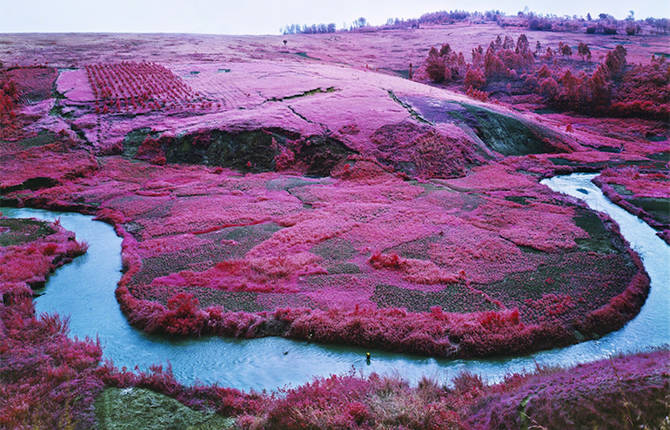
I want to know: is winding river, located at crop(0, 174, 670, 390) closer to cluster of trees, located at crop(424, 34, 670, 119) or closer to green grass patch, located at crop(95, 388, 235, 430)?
green grass patch, located at crop(95, 388, 235, 430)

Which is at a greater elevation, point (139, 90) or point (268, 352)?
point (139, 90)

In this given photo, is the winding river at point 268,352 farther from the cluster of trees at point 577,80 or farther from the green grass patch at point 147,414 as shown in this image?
the cluster of trees at point 577,80

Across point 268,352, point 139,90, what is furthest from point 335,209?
point 139,90

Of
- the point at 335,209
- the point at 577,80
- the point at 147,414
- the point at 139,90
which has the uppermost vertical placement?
the point at 577,80

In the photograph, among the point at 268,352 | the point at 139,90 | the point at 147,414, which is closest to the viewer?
the point at 147,414

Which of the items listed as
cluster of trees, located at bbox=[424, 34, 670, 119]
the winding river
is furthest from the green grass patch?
cluster of trees, located at bbox=[424, 34, 670, 119]

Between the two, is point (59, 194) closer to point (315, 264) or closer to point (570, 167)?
point (315, 264)

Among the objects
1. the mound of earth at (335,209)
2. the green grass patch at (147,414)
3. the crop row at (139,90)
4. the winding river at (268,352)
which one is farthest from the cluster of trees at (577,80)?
the green grass patch at (147,414)

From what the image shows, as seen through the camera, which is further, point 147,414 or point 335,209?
point 335,209

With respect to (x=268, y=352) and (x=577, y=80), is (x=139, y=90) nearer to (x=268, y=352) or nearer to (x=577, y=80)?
(x=268, y=352)
